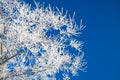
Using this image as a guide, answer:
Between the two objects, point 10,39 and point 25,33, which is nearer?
point 25,33

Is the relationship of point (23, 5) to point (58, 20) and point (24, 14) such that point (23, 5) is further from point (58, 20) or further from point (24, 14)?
point (58, 20)

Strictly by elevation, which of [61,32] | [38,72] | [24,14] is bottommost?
[38,72]

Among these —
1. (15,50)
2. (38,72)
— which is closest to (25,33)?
(15,50)

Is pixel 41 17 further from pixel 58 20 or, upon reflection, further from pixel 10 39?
pixel 10 39

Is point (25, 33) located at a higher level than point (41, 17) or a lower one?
lower

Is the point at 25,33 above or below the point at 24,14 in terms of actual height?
below

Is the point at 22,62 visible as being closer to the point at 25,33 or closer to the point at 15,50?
the point at 15,50

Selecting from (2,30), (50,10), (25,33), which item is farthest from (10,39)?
(50,10)

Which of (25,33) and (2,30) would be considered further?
(2,30)
